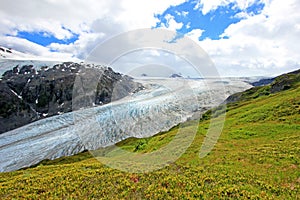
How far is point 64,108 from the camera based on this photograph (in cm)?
19500

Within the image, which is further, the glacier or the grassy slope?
the glacier

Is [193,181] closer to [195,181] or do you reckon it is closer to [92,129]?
[195,181]

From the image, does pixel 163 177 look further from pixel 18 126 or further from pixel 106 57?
pixel 18 126

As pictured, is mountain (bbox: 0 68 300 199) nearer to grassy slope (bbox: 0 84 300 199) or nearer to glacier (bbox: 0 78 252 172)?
grassy slope (bbox: 0 84 300 199)

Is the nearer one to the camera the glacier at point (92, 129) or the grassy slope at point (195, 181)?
the grassy slope at point (195, 181)

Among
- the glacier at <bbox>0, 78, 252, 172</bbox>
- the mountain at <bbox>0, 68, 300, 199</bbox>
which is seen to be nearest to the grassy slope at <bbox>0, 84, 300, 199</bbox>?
the mountain at <bbox>0, 68, 300, 199</bbox>

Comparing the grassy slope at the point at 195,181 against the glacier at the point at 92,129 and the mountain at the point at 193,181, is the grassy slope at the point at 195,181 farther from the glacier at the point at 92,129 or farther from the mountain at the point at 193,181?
the glacier at the point at 92,129

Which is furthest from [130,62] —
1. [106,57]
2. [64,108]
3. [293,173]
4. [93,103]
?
[64,108]

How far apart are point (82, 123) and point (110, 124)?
19845 millimetres

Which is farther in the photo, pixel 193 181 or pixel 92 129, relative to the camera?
pixel 92 129

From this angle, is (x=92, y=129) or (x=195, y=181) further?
(x=92, y=129)

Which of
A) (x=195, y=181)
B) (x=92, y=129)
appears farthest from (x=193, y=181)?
(x=92, y=129)

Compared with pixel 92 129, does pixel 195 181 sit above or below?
below

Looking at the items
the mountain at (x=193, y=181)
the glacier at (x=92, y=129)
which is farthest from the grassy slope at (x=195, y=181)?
the glacier at (x=92, y=129)
